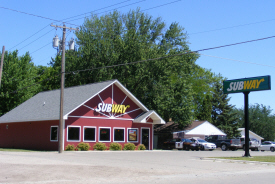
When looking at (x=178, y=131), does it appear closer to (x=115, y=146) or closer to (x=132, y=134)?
(x=132, y=134)

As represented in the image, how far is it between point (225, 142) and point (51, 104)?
924 inches

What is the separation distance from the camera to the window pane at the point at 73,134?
32.5m

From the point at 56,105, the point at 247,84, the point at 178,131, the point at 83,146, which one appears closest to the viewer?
the point at 247,84

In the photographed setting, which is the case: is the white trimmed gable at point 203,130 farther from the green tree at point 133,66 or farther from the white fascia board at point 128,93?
the white fascia board at point 128,93

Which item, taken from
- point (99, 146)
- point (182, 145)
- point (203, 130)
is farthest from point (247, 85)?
point (203, 130)

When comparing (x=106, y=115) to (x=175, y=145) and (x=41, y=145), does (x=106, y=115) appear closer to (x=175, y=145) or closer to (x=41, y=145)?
(x=41, y=145)

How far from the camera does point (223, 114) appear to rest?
229ft

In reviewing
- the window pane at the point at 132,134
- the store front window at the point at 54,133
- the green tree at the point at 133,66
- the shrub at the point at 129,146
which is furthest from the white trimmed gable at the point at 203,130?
the store front window at the point at 54,133

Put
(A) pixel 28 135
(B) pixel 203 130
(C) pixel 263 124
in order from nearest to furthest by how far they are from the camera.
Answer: (A) pixel 28 135 → (B) pixel 203 130 → (C) pixel 263 124

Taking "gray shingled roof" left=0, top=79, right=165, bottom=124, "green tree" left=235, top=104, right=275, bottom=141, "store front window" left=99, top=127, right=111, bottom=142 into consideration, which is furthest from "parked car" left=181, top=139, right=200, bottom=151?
"green tree" left=235, top=104, right=275, bottom=141

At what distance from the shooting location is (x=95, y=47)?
48156 mm

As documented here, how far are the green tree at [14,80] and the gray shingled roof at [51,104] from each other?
22.0 ft

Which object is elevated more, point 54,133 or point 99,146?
point 54,133

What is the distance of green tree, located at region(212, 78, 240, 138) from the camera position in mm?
67500
